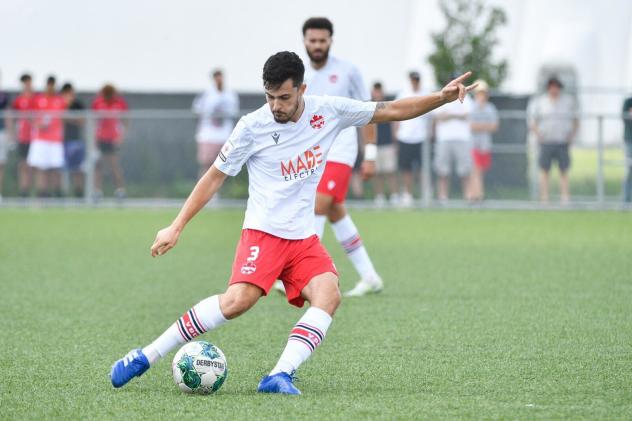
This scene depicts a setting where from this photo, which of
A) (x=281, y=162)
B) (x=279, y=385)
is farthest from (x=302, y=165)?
(x=279, y=385)

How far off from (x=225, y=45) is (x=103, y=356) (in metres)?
20.1

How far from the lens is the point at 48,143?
869 inches

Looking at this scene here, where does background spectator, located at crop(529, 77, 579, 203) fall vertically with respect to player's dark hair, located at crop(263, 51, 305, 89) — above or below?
below

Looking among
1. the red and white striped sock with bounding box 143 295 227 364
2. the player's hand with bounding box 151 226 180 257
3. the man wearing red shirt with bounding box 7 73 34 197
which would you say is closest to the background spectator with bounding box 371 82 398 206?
the man wearing red shirt with bounding box 7 73 34 197

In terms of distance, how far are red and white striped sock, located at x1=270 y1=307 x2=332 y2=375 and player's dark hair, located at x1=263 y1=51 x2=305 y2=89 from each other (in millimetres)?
1160

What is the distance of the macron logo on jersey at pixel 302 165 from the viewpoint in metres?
6.72

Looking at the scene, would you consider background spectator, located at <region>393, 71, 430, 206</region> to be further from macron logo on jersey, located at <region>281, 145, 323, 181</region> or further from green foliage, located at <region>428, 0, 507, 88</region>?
macron logo on jersey, located at <region>281, 145, 323, 181</region>

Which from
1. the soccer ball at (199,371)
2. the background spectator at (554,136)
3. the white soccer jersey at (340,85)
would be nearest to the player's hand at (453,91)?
the soccer ball at (199,371)

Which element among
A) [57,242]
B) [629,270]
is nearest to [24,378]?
[629,270]

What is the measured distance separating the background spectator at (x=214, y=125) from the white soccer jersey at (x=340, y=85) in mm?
11076

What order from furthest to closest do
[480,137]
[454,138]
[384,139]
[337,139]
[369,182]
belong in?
1. [369,182]
2. [384,139]
3. [480,137]
4. [454,138]
5. [337,139]

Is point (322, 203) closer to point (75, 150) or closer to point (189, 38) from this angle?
Result: point (75, 150)

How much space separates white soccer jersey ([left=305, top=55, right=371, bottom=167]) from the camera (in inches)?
411

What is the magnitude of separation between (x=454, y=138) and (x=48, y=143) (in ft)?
22.8
